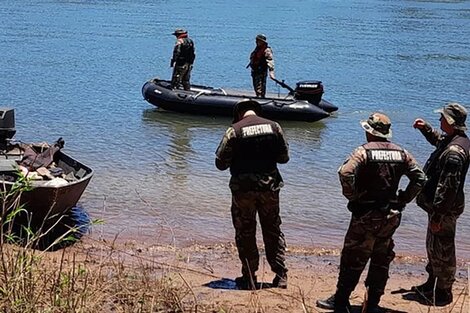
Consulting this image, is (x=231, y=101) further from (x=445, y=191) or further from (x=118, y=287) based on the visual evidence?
(x=118, y=287)

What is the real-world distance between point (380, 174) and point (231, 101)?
10.7 m

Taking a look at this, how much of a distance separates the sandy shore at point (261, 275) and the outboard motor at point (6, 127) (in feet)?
6.30

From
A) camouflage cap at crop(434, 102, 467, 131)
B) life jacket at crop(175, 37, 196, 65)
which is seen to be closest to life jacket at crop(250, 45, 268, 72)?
life jacket at crop(175, 37, 196, 65)

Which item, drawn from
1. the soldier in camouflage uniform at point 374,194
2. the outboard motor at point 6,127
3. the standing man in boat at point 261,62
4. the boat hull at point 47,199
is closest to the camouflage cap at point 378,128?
the soldier in camouflage uniform at point 374,194

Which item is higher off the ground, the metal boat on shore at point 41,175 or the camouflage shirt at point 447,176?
the camouflage shirt at point 447,176

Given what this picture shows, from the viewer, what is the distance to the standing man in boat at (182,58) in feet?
52.5

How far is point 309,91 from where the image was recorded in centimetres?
1634

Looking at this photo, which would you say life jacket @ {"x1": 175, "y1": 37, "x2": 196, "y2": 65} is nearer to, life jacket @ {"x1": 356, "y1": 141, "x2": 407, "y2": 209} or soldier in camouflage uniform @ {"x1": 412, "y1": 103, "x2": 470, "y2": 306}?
soldier in camouflage uniform @ {"x1": 412, "y1": 103, "x2": 470, "y2": 306}

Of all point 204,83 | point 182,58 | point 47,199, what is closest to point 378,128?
point 47,199

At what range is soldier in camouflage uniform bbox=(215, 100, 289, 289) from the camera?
5.94 m

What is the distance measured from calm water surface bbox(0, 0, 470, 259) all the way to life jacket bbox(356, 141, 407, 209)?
3.31 m

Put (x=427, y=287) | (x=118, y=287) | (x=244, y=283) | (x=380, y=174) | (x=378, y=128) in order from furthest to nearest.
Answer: (x=244, y=283), (x=427, y=287), (x=378, y=128), (x=380, y=174), (x=118, y=287)

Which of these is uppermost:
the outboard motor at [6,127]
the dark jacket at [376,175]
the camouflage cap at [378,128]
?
the camouflage cap at [378,128]

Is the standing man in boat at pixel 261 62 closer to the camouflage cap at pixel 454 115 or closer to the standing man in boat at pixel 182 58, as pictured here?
the standing man in boat at pixel 182 58
